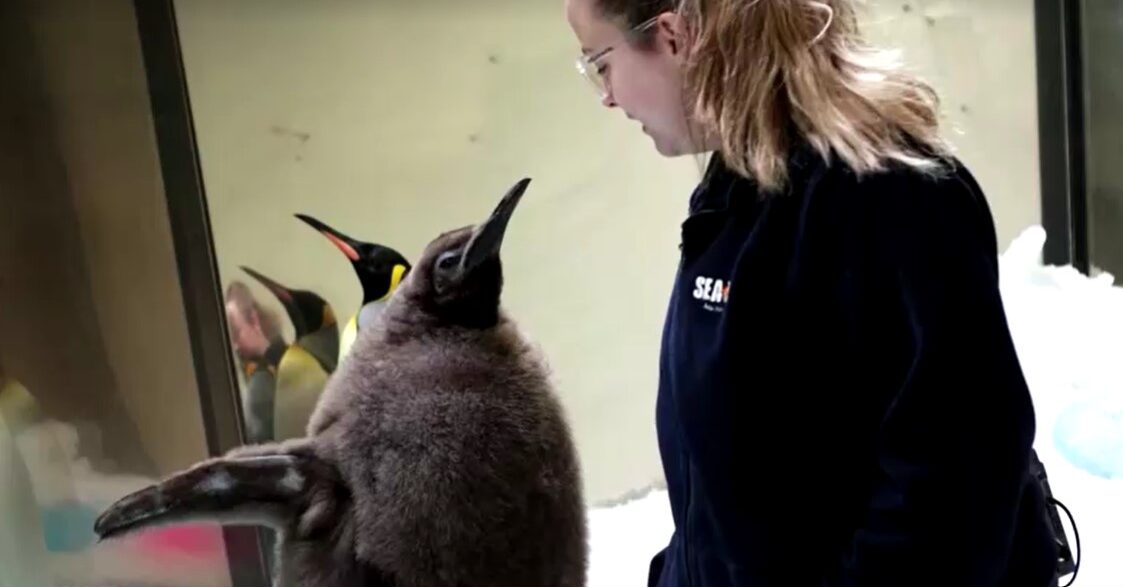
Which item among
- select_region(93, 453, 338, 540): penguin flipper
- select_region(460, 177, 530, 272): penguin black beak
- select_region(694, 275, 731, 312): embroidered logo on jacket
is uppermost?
select_region(460, 177, 530, 272): penguin black beak

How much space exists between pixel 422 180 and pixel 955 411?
1165 mm

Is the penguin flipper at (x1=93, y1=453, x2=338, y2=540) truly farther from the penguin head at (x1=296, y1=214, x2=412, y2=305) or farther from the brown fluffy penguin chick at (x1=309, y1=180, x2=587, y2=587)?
the penguin head at (x1=296, y1=214, x2=412, y2=305)

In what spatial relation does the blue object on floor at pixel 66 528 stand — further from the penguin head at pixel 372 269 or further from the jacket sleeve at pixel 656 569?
the jacket sleeve at pixel 656 569

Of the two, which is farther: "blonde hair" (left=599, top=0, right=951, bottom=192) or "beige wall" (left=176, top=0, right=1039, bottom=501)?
"beige wall" (left=176, top=0, right=1039, bottom=501)

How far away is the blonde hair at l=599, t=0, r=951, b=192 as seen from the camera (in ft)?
2.18

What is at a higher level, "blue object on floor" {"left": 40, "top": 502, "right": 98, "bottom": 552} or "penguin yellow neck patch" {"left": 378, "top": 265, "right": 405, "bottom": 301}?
"penguin yellow neck patch" {"left": 378, "top": 265, "right": 405, "bottom": 301}

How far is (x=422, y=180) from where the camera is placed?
5.48 ft

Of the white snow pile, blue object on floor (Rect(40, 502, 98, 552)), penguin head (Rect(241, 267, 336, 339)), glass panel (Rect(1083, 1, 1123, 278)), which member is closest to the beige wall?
penguin head (Rect(241, 267, 336, 339))

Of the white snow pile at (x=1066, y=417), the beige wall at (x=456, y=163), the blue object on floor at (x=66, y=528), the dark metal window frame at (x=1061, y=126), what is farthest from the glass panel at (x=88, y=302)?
the dark metal window frame at (x=1061, y=126)

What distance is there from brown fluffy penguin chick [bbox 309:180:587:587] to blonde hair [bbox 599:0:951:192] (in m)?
0.20

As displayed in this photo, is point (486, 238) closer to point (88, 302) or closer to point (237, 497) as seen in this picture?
point (237, 497)

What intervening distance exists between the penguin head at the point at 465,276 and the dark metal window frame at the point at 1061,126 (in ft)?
5.85

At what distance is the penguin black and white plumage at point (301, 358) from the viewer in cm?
137

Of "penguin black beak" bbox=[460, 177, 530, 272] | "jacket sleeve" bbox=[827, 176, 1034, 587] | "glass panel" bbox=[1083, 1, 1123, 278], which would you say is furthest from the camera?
"glass panel" bbox=[1083, 1, 1123, 278]
